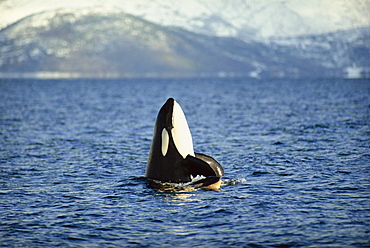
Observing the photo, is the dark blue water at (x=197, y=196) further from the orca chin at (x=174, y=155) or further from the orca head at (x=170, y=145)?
the orca head at (x=170, y=145)

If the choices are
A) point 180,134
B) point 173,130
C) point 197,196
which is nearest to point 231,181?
point 197,196

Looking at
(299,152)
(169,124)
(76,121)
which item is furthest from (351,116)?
(169,124)

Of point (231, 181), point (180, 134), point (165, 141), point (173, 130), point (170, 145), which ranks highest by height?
point (173, 130)

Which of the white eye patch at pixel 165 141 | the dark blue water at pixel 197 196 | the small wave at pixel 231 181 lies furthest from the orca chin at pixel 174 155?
the dark blue water at pixel 197 196

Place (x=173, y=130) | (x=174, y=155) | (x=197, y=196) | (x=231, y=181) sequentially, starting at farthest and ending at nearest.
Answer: (x=231, y=181), (x=173, y=130), (x=174, y=155), (x=197, y=196)

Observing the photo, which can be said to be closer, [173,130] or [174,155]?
[174,155]

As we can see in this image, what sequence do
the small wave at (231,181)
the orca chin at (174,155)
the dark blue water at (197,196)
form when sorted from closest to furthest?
1. the dark blue water at (197,196)
2. the orca chin at (174,155)
3. the small wave at (231,181)

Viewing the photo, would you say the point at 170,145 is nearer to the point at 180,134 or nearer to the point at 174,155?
the point at 174,155

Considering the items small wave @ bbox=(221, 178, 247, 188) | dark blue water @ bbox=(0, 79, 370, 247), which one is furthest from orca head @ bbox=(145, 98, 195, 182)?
small wave @ bbox=(221, 178, 247, 188)

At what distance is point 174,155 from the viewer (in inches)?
683

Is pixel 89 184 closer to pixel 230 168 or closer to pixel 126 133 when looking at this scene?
pixel 230 168

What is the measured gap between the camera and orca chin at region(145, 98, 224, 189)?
17344 mm

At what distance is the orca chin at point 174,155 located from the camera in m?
17.3

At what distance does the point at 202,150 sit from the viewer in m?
26.4
